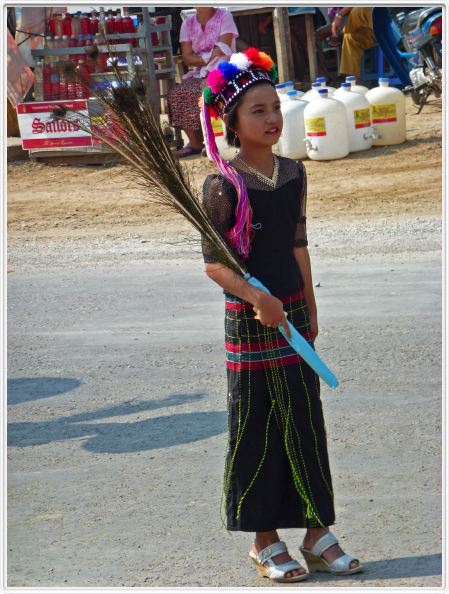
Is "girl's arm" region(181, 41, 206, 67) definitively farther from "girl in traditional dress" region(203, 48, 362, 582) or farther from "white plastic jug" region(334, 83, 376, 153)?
"girl in traditional dress" region(203, 48, 362, 582)

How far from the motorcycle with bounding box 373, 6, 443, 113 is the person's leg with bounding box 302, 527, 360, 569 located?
8.01m

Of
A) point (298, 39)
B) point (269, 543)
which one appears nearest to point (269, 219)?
point (269, 543)

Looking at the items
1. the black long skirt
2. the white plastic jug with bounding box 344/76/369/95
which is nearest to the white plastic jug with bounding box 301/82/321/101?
the white plastic jug with bounding box 344/76/369/95

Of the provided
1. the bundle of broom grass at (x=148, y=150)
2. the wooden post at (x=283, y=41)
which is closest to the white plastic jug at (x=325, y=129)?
the wooden post at (x=283, y=41)

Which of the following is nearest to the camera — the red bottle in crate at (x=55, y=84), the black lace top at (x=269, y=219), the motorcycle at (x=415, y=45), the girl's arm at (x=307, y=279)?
the black lace top at (x=269, y=219)

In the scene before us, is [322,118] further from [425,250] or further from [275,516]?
[275,516]

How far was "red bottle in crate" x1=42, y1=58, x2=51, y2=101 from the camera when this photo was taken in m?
11.6

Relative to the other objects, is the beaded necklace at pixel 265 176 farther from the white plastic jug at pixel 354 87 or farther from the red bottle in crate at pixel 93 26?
the red bottle in crate at pixel 93 26

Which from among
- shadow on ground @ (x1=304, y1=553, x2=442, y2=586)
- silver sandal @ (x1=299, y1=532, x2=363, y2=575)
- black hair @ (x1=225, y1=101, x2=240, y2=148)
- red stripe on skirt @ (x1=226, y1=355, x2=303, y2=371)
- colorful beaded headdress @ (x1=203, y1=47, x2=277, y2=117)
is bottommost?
shadow on ground @ (x1=304, y1=553, x2=442, y2=586)

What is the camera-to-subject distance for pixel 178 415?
16.4 feet

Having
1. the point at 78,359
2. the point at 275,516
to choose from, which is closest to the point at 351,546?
the point at 275,516

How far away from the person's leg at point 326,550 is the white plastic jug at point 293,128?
23.3ft

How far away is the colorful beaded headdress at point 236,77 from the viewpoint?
3.36 m

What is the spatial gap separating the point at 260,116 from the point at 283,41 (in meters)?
9.49
